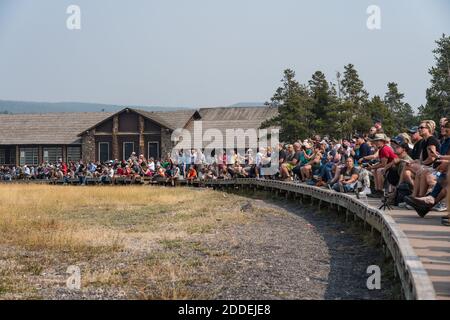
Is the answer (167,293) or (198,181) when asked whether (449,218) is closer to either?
(167,293)

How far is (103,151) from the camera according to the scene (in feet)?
189

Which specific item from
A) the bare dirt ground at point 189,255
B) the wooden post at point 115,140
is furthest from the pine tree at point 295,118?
the bare dirt ground at point 189,255

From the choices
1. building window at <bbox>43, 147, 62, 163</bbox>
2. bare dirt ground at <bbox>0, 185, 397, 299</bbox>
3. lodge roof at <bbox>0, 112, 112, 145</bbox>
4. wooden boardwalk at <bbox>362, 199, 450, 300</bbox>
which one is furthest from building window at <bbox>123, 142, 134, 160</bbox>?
wooden boardwalk at <bbox>362, 199, 450, 300</bbox>

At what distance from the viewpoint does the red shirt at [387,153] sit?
15164 millimetres

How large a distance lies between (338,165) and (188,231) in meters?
5.34

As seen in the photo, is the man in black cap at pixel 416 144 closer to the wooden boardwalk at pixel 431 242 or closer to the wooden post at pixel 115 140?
the wooden boardwalk at pixel 431 242

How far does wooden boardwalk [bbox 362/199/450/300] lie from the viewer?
25.0ft

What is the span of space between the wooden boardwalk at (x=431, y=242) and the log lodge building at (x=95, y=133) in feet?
143

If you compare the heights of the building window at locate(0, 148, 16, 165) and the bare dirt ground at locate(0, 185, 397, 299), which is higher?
the building window at locate(0, 148, 16, 165)

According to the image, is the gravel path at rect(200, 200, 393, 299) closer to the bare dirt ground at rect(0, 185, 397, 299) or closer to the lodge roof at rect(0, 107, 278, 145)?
the bare dirt ground at rect(0, 185, 397, 299)

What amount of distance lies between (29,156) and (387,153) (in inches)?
1947

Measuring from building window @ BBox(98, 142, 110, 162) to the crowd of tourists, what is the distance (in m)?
13.9

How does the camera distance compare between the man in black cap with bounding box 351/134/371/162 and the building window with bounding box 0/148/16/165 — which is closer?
the man in black cap with bounding box 351/134/371/162
